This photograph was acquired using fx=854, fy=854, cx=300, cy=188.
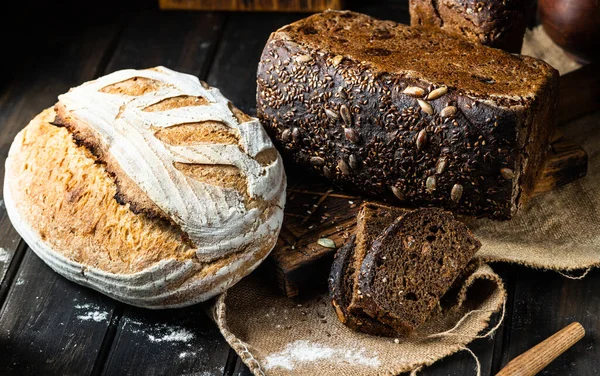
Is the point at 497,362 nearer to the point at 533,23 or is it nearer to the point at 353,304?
the point at 353,304

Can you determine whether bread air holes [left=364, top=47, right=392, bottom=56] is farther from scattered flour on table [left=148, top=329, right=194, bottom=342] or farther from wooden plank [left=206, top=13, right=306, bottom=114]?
scattered flour on table [left=148, top=329, right=194, bottom=342]

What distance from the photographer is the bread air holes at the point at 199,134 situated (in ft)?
9.11

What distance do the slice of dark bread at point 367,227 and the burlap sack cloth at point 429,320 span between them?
A: 0.15m

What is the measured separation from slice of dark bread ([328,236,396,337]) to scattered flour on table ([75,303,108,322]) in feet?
2.45

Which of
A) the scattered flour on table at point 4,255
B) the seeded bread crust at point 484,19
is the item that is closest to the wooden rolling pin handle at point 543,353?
the seeded bread crust at point 484,19

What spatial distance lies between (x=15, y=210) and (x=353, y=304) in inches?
46.4

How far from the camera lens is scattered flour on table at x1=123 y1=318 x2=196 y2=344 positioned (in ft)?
8.87

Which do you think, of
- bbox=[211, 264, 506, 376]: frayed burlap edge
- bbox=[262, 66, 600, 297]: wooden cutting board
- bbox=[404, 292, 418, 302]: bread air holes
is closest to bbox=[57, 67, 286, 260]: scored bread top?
bbox=[262, 66, 600, 297]: wooden cutting board

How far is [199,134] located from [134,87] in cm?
33

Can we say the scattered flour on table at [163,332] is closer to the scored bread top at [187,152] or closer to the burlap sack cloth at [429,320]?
the burlap sack cloth at [429,320]

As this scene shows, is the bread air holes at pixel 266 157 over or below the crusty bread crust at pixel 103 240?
over

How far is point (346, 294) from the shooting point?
2699 mm

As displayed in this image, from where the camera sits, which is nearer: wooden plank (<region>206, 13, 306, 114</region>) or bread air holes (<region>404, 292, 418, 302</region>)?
bread air holes (<region>404, 292, 418, 302</region>)

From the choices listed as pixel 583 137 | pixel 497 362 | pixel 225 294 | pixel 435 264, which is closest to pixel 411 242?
pixel 435 264
